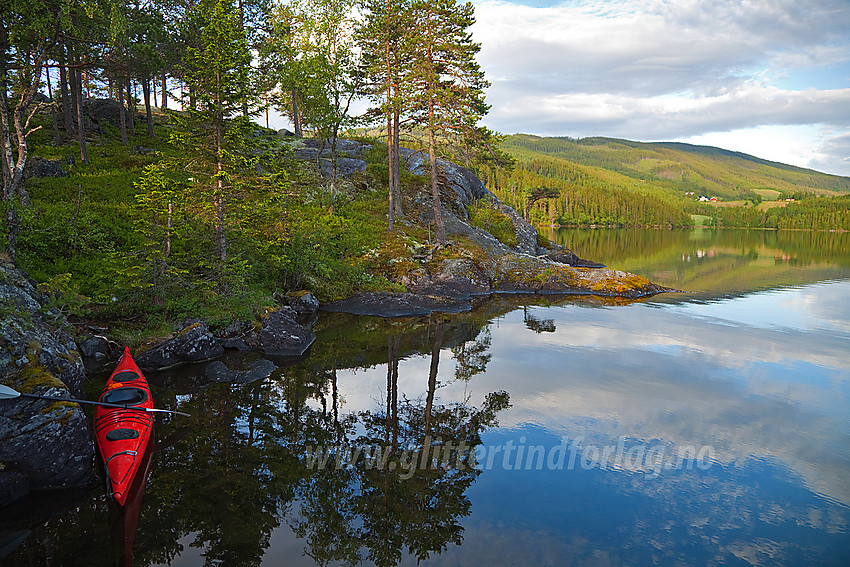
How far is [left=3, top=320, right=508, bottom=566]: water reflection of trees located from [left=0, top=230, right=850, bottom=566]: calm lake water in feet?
0.16

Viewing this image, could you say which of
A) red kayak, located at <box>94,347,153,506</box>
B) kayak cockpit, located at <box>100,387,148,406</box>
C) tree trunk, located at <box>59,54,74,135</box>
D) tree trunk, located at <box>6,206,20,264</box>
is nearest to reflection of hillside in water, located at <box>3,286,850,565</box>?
red kayak, located at <box>94,347,153,506</box>

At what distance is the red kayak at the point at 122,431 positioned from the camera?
939cm

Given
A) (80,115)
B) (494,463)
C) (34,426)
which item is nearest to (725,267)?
(494,463)

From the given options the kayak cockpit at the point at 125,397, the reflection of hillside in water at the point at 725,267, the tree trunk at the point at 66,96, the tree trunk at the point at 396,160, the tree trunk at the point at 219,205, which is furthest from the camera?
the reflection of hillside in water at the point at 725,267

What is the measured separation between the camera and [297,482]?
10344mm

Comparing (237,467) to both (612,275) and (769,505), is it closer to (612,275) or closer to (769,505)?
(769,505)

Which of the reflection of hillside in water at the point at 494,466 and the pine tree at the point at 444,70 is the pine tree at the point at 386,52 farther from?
the reflection of hillside in water at the point at 494,466

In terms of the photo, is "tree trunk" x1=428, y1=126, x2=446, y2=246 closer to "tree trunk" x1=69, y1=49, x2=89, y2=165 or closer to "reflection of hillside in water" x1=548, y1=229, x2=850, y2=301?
"reflection of hillside in water" x1=548, y1=229, x2=850, y2=301

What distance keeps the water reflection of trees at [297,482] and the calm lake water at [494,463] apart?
47 millimetres

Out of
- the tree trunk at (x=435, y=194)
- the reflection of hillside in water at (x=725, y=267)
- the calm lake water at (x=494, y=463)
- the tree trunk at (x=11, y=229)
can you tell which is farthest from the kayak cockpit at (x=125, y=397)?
the reflection of hillside in water at (x=725, y=267)

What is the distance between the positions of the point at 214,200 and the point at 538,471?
17.4 metres

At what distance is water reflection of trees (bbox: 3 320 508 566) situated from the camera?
843cm

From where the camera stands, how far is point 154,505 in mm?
9375

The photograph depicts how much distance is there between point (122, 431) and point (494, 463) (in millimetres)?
8498
